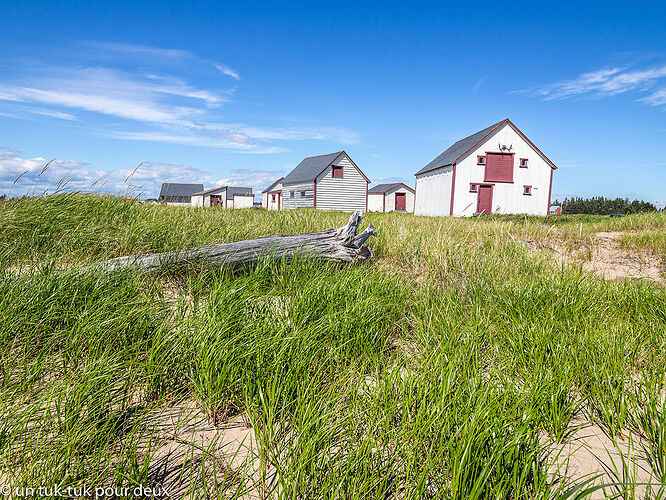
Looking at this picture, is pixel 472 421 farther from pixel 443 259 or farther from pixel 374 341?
pixel 443 259

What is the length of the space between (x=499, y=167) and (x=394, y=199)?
31.6 meters

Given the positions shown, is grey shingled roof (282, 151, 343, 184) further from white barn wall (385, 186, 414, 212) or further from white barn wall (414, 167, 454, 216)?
white barn wall (385, 186, 414, 212)

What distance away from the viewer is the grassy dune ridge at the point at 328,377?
183cm

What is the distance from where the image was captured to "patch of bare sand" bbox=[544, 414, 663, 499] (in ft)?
6.17

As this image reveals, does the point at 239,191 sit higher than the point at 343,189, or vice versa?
the point at 239,191

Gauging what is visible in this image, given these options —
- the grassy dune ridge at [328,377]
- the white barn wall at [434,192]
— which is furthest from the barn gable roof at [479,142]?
the grassy dune ridge at [328,377]

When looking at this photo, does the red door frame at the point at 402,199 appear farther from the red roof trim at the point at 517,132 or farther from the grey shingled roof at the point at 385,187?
the red roof trim at the point at 517,132

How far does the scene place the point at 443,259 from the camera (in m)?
5.41

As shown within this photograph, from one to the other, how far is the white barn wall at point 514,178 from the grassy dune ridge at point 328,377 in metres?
23.5

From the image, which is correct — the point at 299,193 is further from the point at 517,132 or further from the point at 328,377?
the point at 328,377

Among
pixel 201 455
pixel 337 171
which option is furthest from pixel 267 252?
pixel 337 171

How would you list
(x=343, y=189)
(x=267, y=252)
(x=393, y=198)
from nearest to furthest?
(x=267, y=252) < (x=343, y=189) < (x=393, y=198)

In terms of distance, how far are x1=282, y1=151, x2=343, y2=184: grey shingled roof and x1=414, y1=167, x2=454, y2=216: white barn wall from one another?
790 cm

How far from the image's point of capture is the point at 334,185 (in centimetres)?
3409
